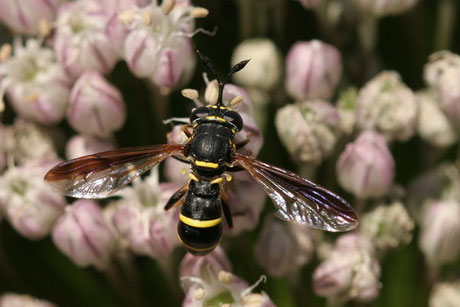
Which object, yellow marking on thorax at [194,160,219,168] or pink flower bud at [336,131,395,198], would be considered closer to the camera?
yellow marking on thorax at [194,160,219,168]

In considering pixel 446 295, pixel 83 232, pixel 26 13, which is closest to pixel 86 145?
pixel 83 232

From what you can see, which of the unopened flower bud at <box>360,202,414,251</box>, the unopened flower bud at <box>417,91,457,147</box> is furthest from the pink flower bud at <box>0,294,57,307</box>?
the unopened flower bud at <box>417,91,457,147</box>

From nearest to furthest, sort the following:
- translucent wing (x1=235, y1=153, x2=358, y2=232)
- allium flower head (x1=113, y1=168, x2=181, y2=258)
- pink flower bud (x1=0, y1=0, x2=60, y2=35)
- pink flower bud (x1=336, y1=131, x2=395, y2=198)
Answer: translucent wing (x1=235, y1=153, x2=358, y2=232) → allium flower head (x1=113, y1=168, x2=181, y2=258) → pink flower bud (x1=336, y1=131, x2=395, y2=198) → pink flower bud (x1=0, y1=0, x2=60, y2=35)

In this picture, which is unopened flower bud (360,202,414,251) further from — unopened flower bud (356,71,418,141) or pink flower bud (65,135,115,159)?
pink flower bud (65,135,115,159)

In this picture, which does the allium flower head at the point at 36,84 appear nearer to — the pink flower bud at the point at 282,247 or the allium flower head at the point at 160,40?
the allium flower head at the point at 160,40

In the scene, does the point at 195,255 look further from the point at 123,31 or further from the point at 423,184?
the point at 423,184

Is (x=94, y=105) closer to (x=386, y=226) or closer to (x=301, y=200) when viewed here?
(x=301, y=200)
